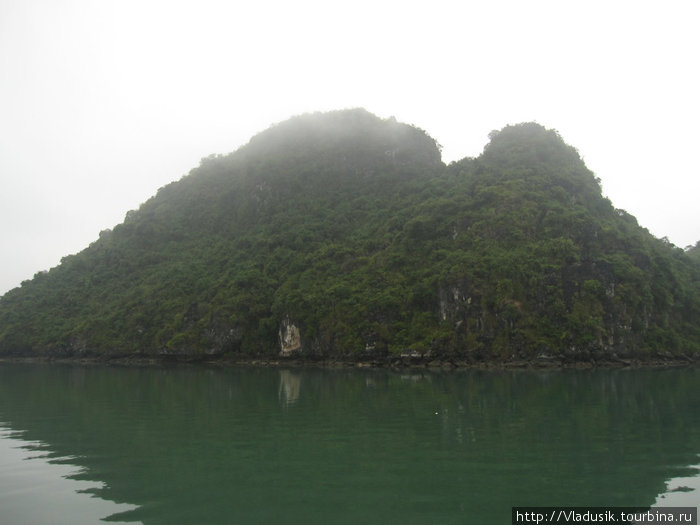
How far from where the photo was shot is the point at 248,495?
757cm

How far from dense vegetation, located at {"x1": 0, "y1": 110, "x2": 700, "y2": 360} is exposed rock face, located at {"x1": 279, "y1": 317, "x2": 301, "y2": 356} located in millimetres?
156

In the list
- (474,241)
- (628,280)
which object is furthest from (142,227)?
(628,280)

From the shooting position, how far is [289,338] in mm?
52812

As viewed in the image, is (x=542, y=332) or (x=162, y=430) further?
(x=542, y=332)

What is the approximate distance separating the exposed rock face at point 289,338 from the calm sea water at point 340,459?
33.2m

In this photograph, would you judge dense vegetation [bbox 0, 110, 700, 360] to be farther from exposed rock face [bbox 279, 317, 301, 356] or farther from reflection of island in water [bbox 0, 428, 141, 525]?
reflection of island in water [bbox 0, 428, 141, 525]

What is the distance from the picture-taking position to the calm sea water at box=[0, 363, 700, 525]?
7.09 meters

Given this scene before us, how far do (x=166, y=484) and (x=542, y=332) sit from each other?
133 feet

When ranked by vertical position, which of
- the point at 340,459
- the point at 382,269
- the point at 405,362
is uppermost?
the point at 382,269

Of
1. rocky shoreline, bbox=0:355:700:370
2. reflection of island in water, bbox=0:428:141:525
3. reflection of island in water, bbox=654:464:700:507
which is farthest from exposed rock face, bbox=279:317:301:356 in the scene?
reflection of island in water, bbox=654:464:700:507

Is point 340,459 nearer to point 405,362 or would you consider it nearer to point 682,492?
point 682,492

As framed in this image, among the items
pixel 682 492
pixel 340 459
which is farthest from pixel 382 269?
pixel 682 492

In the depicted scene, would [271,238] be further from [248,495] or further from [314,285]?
[248,495]

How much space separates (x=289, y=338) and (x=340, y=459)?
4377 cm
